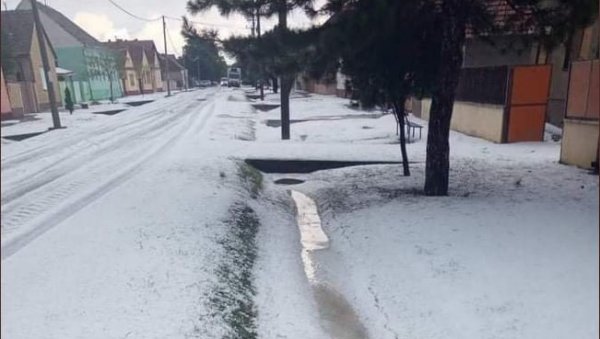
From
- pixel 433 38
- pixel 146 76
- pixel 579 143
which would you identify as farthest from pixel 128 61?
pixel 579 143

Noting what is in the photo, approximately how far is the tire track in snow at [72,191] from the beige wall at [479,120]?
9.23 m

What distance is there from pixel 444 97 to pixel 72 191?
6322mm

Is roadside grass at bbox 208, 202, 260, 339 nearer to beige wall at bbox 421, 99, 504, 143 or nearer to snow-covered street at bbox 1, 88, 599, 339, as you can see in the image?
snow-covered street at bbox 1, 88, 599, 339

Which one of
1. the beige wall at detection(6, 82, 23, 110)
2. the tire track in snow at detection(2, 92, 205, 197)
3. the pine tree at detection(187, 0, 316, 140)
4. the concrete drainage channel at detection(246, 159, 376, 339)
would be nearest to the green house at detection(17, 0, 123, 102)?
the tire track in snow at detection(2, 92, 205, 197)

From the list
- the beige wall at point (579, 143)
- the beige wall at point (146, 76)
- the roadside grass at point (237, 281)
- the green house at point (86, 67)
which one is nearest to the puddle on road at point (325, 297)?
the roadside grass at point (237, 281)

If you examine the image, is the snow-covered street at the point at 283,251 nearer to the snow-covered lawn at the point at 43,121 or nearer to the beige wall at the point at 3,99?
the snow-covered lawn at the point at 43,121

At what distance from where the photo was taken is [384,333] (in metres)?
4.24

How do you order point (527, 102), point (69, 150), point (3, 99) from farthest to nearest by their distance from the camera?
point (527, 102), point (69, 150), point (3, 99)

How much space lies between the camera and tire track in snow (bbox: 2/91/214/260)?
5.35 metres

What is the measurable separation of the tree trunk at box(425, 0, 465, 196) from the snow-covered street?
1.38ft

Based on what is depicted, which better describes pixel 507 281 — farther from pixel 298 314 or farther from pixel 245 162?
pixel 245 162

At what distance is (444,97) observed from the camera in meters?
7.26

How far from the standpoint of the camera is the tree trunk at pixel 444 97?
6726 millimetres

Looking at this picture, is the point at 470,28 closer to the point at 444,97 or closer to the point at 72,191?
the point at 444,97
